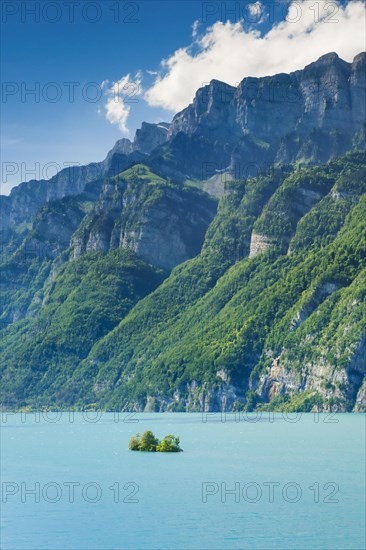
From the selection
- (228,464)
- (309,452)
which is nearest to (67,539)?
(228,464)

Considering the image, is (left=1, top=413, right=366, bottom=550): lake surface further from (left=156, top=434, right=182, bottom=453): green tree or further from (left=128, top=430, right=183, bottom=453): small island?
(left=128, top=430, right=183, bottom=453): small island

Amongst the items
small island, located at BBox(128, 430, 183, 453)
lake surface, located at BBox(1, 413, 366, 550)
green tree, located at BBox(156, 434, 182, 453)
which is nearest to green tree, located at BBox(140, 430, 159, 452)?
small island, located at BBox(128, 430, 183, 453)

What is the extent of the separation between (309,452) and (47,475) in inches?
1634

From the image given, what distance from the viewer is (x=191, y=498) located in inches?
4026

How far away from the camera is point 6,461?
15050cm

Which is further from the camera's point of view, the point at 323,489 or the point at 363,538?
the point at 323,489

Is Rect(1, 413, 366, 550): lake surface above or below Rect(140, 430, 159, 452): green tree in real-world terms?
below

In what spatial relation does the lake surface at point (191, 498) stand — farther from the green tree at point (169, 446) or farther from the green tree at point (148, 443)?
the green tree at point (148, 443)

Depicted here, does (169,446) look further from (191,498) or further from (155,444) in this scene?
(191,498)

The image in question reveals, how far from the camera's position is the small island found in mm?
155750

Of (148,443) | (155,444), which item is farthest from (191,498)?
(148,443)

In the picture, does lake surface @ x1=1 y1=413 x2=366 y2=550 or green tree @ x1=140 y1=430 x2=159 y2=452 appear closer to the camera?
lake surface @ x1=1 y1=413 x2=366 y2=550

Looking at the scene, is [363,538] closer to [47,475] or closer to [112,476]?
[112,476]

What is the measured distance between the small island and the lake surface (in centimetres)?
221
